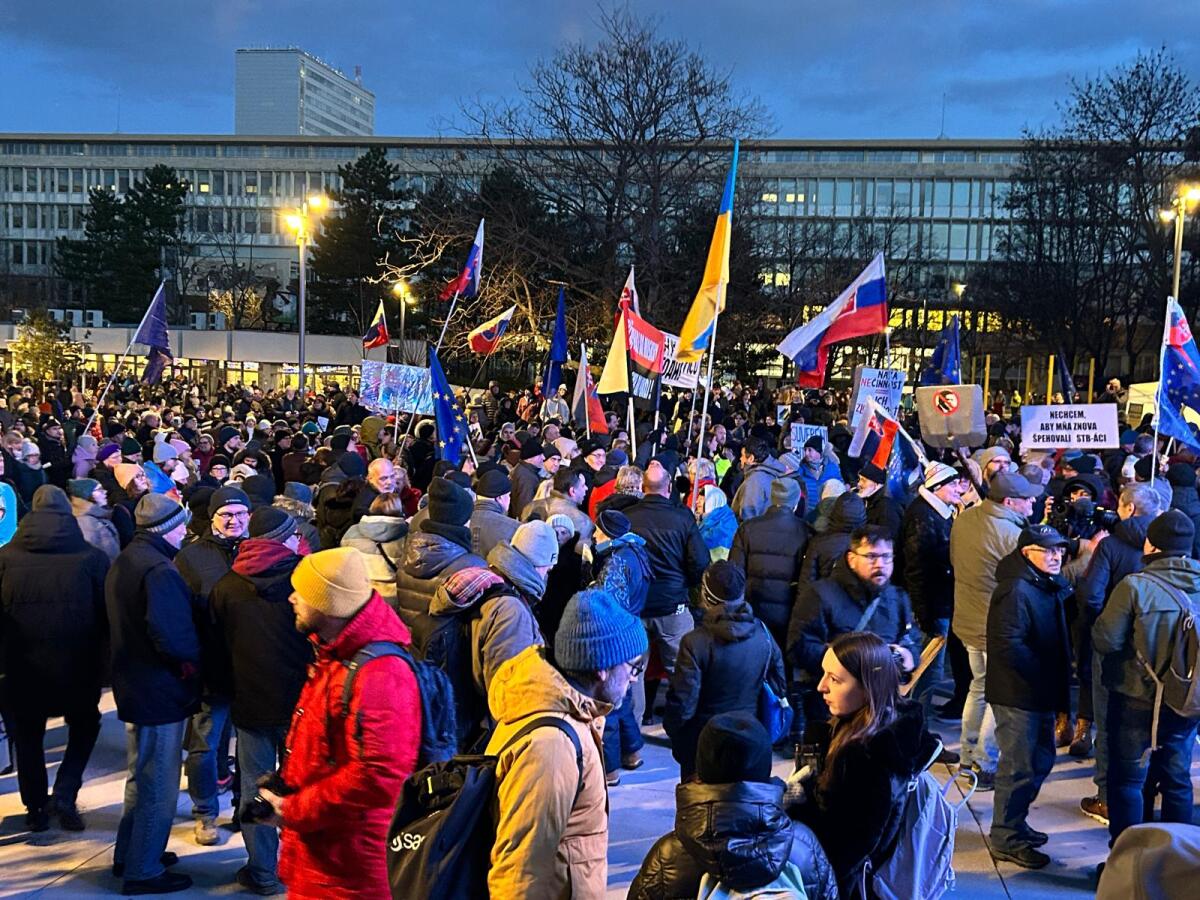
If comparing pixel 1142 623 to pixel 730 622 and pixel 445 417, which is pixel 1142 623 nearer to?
pixel 730 622

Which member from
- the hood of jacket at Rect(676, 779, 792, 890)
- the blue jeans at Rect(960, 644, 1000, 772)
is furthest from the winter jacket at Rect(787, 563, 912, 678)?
the hood of jacket at Rect(676, 779, 792, 890)

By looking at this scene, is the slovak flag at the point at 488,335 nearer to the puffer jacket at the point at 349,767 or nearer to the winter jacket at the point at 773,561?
the winter jacket at the point at 773,561

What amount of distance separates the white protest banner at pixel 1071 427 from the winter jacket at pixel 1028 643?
4.66 metres

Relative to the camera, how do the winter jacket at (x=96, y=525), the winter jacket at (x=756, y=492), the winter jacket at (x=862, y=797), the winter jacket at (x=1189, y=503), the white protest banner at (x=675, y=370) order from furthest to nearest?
the white protest banner at (x=675, y=370), the winter jacket at (x=756, y=492), the winter jacket at (x=1189, y=503), the winter jacket at (x=96, y=525), the winter jacket at (x=862, y=797)

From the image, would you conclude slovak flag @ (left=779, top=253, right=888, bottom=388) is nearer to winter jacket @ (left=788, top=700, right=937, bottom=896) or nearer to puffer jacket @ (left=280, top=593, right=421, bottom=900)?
winter jacket @ (left=788, top=700, right=937, bottom=896)

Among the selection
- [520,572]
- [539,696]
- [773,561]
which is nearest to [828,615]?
[773,561]

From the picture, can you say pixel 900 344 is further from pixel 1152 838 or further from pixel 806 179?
pixel 1152 838

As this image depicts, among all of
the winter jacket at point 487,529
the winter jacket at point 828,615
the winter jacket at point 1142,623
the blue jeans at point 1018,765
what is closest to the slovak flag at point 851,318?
the winter jacket at point 487,529

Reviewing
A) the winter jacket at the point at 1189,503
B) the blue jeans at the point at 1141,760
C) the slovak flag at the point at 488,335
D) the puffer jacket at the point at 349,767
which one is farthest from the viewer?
the slovak flag at the point at 488,335

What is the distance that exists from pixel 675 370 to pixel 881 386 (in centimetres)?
256

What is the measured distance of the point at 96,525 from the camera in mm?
7461

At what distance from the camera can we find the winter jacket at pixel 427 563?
5.18 meters

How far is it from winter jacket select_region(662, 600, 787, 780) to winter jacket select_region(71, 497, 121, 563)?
4.45 metres

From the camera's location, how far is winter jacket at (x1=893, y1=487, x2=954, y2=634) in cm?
757
